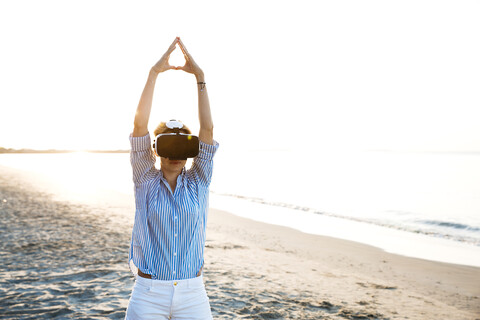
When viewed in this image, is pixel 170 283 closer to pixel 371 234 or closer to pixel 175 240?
pixel 175 240

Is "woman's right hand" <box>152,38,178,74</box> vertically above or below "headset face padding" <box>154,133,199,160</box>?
above

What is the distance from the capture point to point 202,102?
2.54 meters

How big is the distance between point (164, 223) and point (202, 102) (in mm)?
769

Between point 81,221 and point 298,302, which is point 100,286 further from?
point 81,221

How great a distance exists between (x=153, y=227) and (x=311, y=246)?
9511 millimetres

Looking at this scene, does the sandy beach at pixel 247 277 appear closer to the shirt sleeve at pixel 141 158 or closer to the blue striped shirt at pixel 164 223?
the blue striped shirt at pixel 164 223

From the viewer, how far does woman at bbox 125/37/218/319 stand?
2.25 meters

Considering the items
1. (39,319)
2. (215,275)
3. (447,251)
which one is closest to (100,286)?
(39,319)

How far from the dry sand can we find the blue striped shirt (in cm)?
331

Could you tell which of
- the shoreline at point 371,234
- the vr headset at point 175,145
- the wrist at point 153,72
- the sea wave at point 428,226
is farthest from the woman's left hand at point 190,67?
the sea wave at point 428,226

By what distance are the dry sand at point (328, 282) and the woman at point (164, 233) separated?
3245 millimetres

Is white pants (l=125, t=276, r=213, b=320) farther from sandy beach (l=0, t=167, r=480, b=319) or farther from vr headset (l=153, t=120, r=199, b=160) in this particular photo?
sandy beach (l=0, t=167, r=480, b=319)

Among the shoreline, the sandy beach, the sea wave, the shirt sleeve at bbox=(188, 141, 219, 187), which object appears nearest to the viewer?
the shirt sleeve at bbox=(188, 141, 219, 187)

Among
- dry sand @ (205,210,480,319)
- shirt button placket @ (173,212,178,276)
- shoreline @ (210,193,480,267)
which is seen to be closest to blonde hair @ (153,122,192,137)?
shirt button placket @ (173,212,178,276)
